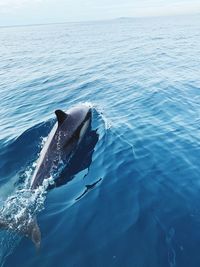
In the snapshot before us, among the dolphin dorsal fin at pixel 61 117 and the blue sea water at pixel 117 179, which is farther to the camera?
the dolphin dorsal fin at pixel 61 117

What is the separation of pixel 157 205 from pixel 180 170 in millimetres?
2404

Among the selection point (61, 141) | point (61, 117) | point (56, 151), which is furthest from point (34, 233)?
point (61, 117)

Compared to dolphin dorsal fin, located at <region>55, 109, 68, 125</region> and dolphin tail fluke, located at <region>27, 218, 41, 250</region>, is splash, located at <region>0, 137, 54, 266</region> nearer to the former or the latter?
dolphin tail fluke, located at <region>27, 218, 41, 250</region>

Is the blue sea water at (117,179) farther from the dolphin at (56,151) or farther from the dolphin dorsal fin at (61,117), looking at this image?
the dolphin dorsal fin at (61,117)

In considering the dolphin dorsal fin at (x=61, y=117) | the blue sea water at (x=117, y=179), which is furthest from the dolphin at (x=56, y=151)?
the blue sea water at (x=117, y=179)

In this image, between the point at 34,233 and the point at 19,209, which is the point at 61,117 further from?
the point at 34,233

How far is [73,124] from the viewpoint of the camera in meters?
15.2

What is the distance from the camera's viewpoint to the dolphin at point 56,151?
32.8 ft

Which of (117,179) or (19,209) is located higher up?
(19,209)

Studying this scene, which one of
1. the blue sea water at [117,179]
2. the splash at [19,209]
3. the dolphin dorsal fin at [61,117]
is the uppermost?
the dolphin dorsal fin at [61,117]

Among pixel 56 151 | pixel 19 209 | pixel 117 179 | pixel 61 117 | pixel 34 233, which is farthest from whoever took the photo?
pixel 61 117

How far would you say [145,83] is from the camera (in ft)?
84.5

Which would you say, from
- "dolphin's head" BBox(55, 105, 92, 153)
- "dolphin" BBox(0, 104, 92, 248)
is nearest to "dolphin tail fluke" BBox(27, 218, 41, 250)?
"dolphin" BBox(0, 104, 92, 248)

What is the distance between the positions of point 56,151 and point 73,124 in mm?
1943
